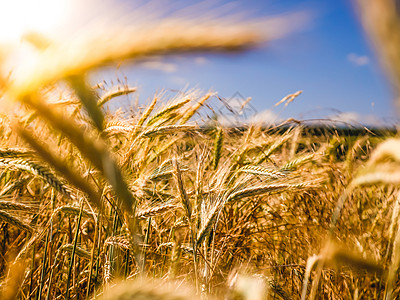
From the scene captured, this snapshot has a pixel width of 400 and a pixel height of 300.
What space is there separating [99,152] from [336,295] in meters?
1.55

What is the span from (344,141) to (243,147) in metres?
1.01

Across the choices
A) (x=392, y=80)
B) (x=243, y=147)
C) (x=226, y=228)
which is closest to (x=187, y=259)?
(x=226, y=228)

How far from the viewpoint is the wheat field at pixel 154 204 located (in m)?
0.77

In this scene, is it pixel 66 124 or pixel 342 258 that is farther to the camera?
pixel 342 258

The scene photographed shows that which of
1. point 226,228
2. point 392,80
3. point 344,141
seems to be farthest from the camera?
point 344,141

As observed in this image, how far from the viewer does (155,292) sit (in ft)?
2.40

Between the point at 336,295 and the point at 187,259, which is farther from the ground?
the point at 187,259

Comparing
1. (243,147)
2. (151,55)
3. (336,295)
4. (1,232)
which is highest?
(243,147)

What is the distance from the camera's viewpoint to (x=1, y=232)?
2.10 metres

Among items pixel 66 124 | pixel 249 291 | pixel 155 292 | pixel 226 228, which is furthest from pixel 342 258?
pixel 226 228

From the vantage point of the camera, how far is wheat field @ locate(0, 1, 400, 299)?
774 mm

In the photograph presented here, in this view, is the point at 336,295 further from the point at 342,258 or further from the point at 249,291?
the point at 249,291

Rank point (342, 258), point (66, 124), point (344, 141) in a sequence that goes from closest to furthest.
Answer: point (66, 124)
point (342, 258)
point (344, 141)

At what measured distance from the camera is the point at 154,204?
4.75 ft
